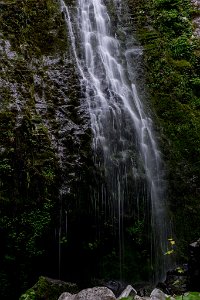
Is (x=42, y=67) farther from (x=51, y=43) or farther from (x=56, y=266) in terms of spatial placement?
(x=56, y=266)

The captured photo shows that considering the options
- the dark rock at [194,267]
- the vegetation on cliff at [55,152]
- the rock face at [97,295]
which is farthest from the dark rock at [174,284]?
the rock face at [97,295]

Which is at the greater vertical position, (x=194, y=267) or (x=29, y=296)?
(x=194, y=267)

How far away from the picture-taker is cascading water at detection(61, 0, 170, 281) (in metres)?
7.75

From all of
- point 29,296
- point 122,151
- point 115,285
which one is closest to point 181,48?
point 122,151

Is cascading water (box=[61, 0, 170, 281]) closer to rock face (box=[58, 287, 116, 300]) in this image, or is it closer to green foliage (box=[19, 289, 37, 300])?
green foliage (box=[19, 289, 37, 300])

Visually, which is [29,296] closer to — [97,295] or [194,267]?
[97,295]

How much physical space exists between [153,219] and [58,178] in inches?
86.6

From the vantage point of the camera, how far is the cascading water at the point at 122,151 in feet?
25.4

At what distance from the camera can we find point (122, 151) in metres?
8.12

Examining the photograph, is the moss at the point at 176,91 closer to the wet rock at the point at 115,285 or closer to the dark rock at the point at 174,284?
the dark rock at the point at 174,284

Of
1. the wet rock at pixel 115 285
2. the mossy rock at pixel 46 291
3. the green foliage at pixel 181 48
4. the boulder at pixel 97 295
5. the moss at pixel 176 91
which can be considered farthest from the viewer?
the green foliage at pixel 181 48

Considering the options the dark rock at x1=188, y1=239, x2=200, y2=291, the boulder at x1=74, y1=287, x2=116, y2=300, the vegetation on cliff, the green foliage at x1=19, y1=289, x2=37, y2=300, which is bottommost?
the green foliage at x1=19, y1=289, x2=37, y2=300

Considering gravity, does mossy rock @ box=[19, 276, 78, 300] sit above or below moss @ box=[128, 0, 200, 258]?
below

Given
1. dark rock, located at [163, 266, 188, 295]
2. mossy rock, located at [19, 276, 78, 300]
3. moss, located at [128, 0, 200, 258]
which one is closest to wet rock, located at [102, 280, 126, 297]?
dark rock, located at [163, 266, 188, 295]
